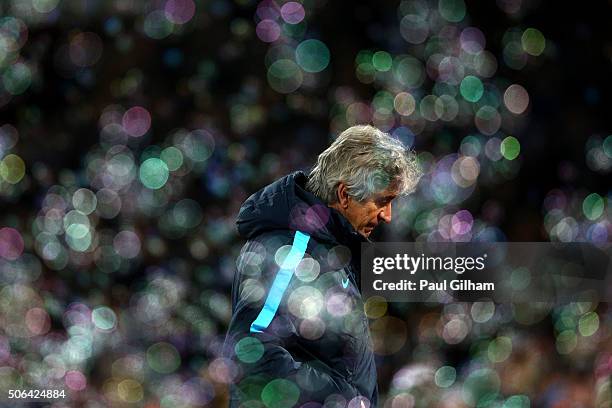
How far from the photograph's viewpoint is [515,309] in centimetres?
179

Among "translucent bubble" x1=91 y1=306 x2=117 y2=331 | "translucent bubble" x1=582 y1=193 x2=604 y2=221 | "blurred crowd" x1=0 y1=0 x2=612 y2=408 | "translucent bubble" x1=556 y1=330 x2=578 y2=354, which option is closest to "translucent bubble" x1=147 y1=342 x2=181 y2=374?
"blurred crowd" x1=0 y1=0 x2=612 y2=408

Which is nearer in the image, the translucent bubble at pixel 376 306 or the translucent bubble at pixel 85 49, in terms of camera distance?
the translucent bubble at pixel 376 306

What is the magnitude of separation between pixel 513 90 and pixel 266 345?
132 cm

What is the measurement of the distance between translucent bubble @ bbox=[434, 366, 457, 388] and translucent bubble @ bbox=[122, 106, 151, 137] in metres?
0.87

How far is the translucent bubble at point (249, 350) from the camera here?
69 cm

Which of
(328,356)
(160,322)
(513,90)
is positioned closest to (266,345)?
(328,356)

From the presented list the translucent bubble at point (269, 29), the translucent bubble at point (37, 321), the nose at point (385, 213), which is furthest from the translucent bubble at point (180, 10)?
the nose at point (385, 213)

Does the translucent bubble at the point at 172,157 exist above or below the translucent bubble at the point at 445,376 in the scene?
above

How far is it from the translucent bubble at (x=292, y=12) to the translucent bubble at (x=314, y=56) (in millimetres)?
55

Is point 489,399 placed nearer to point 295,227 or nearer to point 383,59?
point 383,59

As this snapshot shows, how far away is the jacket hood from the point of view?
76cm

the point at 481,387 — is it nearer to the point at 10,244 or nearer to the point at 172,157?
the point at 172,157

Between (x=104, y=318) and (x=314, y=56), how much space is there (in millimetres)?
772

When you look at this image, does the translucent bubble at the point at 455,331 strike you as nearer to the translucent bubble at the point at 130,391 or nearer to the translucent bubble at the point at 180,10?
the translucent bubble at the point at 130,391
